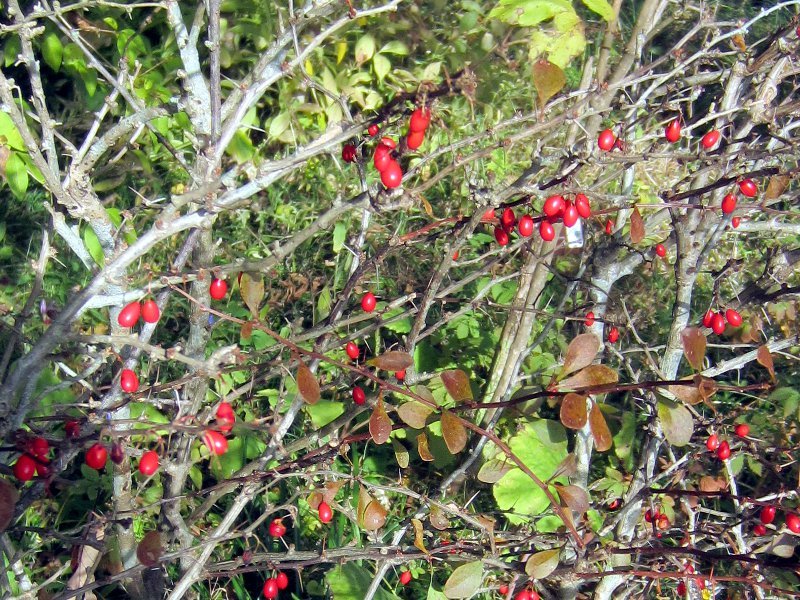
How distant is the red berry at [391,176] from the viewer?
4.65 ft

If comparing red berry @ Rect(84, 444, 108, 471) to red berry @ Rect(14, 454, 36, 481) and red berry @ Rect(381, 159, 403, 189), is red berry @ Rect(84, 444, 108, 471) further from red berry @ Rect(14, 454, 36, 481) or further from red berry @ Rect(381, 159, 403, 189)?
red berry @ Rect(381, 159, 403, 189)

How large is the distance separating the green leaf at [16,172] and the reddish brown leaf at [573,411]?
1.59 meters

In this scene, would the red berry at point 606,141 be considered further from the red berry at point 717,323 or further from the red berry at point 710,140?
the red berry at point 717,323

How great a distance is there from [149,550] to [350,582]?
65 centimetres

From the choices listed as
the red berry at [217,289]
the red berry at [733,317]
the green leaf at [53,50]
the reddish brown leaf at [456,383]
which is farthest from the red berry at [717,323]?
the green leaf at [53,50]

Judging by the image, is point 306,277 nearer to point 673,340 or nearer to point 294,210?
point 294,210

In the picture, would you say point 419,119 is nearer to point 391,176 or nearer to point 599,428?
point 391,176

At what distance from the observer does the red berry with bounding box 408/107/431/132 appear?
1414 millimetres

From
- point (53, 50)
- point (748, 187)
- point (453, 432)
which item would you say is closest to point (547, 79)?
point (453, 432)

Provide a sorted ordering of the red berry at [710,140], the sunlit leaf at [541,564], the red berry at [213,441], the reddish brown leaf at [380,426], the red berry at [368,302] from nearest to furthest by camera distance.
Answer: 1. the red berry at [213,441]
2. the reddish brown leaf at [380,426]
3. the sunlit leaf at [541,564]
4. the red berry at [368,302]
5. the red berry at [710,140]

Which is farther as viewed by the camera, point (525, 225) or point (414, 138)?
point (525, 225)

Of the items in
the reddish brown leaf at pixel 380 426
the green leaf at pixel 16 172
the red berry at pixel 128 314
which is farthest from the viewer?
the green leaf at pixel 16 172

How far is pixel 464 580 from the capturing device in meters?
1.64

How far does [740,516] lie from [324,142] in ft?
4.58
